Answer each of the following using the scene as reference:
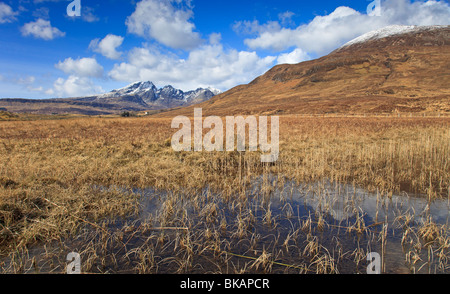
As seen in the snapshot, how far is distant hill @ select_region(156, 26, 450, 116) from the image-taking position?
68188 millimetres

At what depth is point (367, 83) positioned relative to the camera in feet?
360

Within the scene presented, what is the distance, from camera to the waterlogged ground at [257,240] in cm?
400

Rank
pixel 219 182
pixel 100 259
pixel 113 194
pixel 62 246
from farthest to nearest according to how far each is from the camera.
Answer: pixel 219 182
pixel 113 194
pixel 62 246
pixel 100 259

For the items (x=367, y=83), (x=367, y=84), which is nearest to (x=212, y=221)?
(x=367, y=84)

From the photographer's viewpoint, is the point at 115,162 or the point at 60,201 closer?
the point at 60,201

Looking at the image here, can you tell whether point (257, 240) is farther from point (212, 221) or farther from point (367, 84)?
point (367, 84)

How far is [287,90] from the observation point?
14375 cm

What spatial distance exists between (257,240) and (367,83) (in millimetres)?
129666

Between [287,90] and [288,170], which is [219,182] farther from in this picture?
[287,90]

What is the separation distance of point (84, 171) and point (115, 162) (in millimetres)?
1706

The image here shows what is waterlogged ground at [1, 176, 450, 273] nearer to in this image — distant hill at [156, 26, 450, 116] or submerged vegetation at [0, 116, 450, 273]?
submerged vegetation at [0, 116, 450, 273]

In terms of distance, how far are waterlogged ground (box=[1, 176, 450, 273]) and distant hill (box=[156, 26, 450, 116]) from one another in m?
62.0
